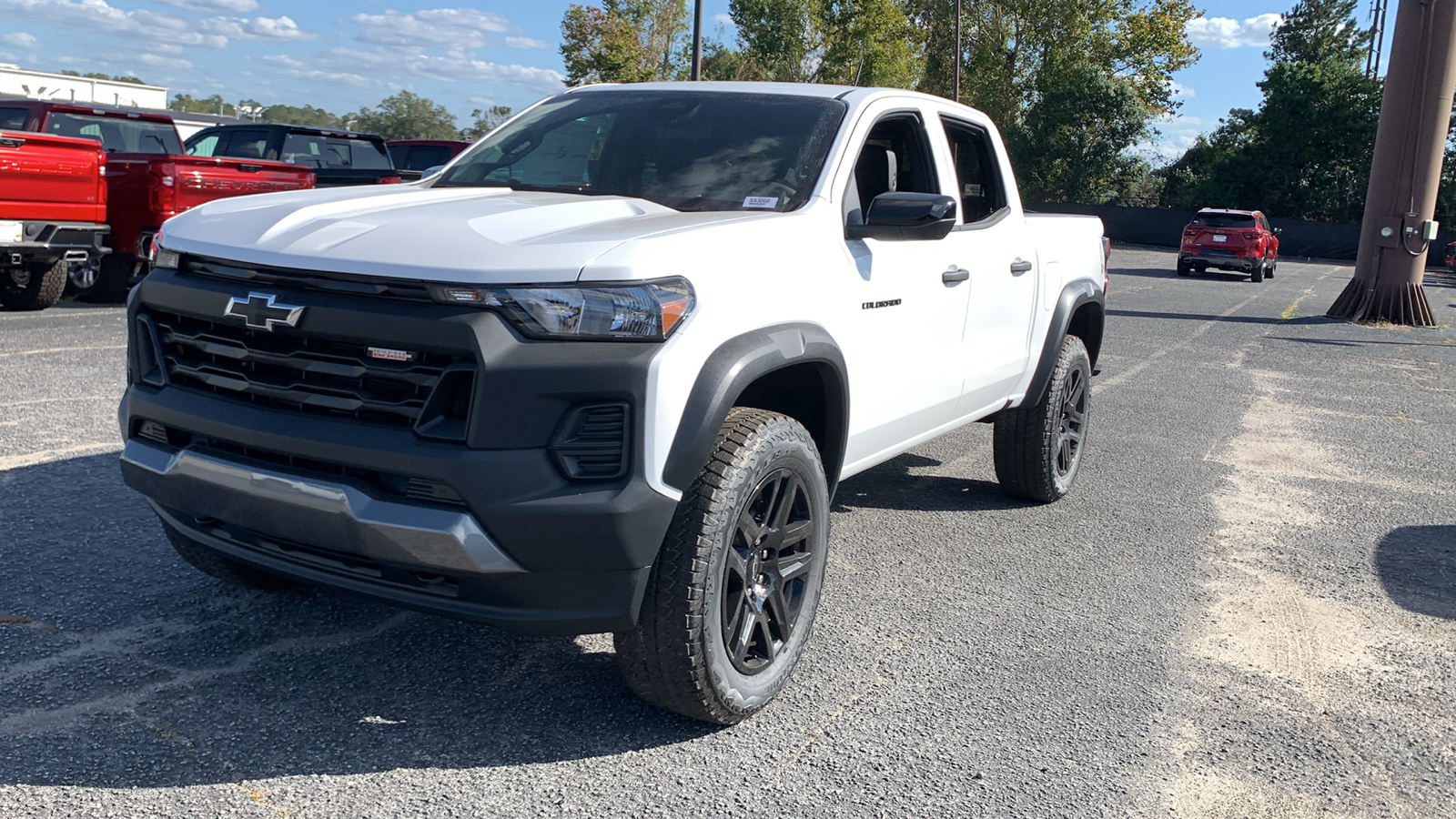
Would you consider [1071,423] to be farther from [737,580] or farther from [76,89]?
[76,89]

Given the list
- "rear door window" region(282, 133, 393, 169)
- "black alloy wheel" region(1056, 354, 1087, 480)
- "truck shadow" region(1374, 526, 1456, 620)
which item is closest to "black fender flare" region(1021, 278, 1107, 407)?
"black alloy wheel" region(1056, 354, 1087, 480)

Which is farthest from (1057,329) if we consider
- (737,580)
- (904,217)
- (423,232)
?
(423,232)

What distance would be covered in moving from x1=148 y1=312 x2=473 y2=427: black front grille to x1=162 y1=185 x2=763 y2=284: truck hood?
0.19 meters

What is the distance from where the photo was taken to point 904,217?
3.69 meters

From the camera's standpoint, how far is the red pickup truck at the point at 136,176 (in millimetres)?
11148

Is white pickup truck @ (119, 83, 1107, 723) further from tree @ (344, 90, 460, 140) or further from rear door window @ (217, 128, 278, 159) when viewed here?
tree @ (344, 90, 460, 140)

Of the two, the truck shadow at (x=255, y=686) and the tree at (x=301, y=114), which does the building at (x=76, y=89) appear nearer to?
the tree at (x=301, y=114)

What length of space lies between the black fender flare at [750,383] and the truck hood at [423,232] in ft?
1.27

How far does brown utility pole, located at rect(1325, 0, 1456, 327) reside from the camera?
16.6m

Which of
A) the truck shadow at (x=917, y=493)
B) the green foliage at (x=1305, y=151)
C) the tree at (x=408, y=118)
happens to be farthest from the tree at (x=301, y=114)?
the truck shadow at (x=917, y=493)

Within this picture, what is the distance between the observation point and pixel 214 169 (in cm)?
1148

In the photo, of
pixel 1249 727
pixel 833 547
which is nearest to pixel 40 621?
A: pixel 833 547

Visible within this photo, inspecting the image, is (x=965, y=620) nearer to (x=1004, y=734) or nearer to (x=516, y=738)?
(x=1004, y=734)

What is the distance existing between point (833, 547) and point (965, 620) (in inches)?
35.2
